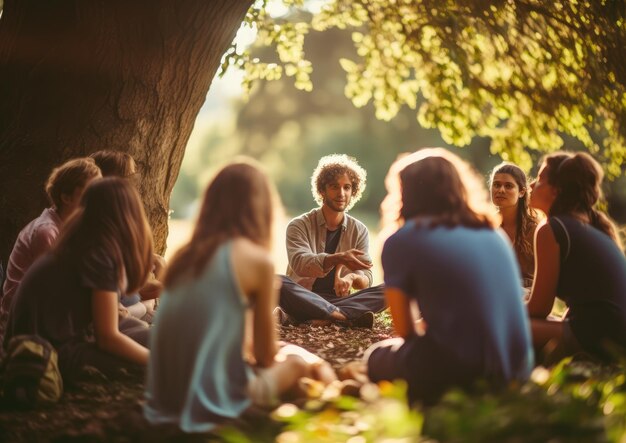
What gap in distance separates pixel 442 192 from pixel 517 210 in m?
3.48

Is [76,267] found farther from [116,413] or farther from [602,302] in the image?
[602,302]

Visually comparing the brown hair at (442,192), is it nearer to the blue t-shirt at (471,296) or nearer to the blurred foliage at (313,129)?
the blue t-shirt at (471,296)

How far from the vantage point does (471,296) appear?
3.68m

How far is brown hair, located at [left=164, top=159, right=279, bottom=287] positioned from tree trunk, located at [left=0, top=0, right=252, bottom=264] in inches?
126

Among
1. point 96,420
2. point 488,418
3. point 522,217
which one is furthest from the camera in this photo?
point 522,217

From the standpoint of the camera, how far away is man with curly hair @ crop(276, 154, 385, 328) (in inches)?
292

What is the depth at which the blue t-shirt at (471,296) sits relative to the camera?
12.1ft

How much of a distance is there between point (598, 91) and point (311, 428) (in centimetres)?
563

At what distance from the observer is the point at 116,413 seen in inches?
165

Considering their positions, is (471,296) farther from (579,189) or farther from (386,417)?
(579,189)

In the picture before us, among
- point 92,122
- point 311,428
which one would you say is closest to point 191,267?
point 311,428

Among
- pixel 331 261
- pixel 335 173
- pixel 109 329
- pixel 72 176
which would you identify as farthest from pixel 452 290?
pixel 335 173

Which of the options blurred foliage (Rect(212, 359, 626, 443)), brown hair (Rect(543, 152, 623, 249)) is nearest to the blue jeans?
brown hair (Rect(543, 152, 623, 249))

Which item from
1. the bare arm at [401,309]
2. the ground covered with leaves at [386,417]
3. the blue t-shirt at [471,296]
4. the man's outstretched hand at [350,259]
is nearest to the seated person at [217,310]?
the ground covered with leaves at [386,417]
